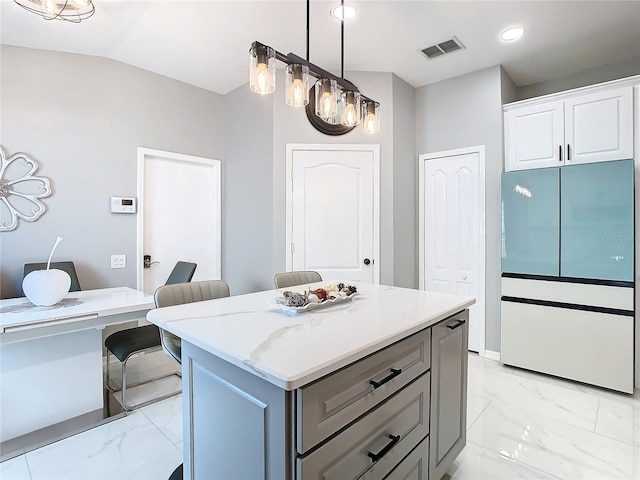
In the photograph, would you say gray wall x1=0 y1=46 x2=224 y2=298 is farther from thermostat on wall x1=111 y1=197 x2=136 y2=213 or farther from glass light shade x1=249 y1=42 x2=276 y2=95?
glass light shade x1=249 y1=42 x2=276 y2=95

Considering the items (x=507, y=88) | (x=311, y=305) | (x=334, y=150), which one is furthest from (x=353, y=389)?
(x=507, y=88)

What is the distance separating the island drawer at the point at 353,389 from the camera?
91 centimetres

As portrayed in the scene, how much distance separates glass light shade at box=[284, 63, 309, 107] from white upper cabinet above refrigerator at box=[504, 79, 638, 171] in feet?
7.76

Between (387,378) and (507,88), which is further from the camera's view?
(507,88)

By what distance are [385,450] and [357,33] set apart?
9.23 ft

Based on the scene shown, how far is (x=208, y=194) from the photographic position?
387 centimetres

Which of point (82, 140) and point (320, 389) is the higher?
point (82, 140)

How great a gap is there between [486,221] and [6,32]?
4.29 m

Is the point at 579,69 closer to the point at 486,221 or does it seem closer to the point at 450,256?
the point at 486,221

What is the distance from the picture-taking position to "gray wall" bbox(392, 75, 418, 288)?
3410 millimetres

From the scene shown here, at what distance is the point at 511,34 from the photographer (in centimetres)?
266

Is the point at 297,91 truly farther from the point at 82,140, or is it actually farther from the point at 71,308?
the point at 82,140

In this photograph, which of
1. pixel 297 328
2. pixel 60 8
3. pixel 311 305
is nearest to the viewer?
pixel 297 328

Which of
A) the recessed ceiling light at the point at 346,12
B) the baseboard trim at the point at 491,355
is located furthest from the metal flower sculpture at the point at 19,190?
the baseboard trim at the point at 491,355
